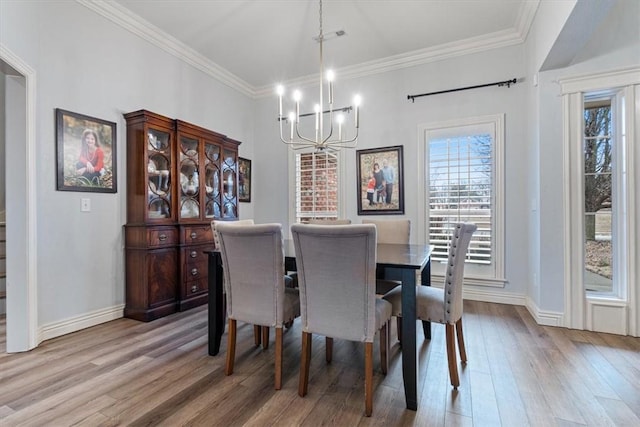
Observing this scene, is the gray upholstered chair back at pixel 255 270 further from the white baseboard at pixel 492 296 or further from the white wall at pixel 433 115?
the white baseboard at pixel 492 296

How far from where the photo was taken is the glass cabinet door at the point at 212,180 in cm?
375

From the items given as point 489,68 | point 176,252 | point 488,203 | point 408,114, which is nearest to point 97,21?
point 176,252

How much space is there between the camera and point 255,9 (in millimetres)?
3076

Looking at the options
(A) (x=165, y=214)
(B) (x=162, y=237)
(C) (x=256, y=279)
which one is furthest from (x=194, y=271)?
(C) (x=256, y=279)

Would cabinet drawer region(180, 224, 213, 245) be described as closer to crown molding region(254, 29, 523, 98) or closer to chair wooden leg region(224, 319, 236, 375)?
chair wooden leg region(224, 319, 236, 375)

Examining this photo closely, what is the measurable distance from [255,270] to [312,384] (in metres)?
0.78

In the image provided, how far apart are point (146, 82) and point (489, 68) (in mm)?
3873

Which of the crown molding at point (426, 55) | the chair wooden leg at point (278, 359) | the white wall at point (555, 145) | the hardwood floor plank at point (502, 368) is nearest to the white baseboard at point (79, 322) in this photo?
the chair wooden leg at point (278, 359)

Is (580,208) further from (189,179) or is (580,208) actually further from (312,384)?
(189,179)

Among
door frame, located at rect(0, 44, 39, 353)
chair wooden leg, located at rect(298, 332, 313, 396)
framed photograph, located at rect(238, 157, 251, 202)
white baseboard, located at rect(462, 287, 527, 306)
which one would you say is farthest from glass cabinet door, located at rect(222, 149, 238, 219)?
white baseboard, located at rect(462, 287, 527, 306)

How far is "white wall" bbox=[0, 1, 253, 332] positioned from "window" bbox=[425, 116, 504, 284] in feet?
10.9

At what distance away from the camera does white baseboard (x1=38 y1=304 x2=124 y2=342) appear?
254cm

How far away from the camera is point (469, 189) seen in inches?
144

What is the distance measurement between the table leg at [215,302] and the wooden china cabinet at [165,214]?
1088 millimetres
